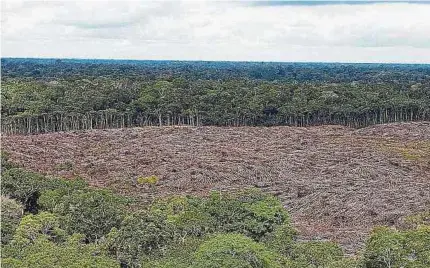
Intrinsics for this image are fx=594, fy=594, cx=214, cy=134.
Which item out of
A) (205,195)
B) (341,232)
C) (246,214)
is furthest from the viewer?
(205,195)

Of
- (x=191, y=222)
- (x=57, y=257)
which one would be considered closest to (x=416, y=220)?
(x=191, y=222)

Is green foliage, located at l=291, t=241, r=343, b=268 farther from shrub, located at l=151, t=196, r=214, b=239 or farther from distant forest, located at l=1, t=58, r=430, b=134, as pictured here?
distant forest, located at l=1, t=58, r=430, b=134

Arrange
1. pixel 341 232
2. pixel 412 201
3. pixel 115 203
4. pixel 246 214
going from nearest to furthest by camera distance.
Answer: pixel 246 214, pixel 115 203, pixel 341 232, pixel 412 201

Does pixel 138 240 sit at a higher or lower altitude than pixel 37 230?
lower

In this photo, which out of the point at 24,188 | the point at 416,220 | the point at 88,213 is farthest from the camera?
the point at 24,188

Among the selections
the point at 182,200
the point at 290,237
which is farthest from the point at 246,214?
the point at 182,200

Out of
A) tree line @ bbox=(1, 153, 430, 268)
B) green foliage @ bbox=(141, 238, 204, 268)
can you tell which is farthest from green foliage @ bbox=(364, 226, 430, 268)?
green foliage @ bbox=(141, 238, 204, 268)

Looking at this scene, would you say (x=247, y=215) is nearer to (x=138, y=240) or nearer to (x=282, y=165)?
(x=138, y=240)

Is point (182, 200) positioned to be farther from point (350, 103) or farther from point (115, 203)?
point (350, 103)
